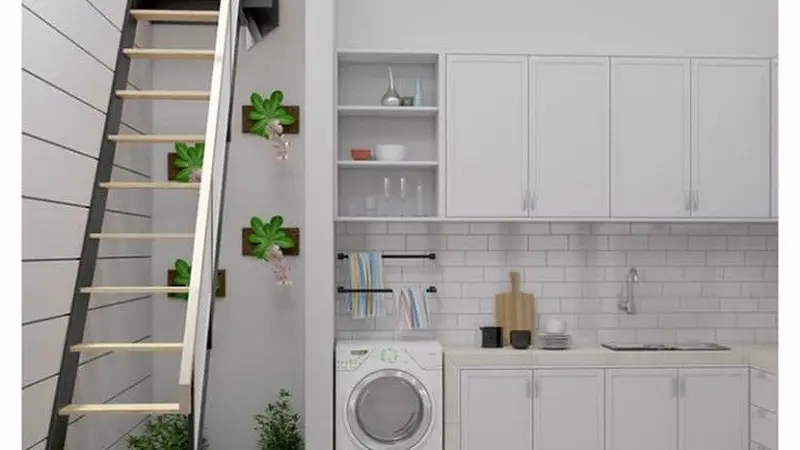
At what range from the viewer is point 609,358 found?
504 cm

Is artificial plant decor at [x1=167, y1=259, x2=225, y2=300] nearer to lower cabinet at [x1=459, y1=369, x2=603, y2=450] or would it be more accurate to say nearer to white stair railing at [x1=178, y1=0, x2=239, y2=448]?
white stair railing at [x1=178, y1=0, x2=239, y2=448]

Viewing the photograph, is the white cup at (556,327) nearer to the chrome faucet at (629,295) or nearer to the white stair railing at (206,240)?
the chrome faucet at (629,295)

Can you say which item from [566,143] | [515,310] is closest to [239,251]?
[515,310]

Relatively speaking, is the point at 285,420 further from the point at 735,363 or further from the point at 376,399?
the point at 735,363

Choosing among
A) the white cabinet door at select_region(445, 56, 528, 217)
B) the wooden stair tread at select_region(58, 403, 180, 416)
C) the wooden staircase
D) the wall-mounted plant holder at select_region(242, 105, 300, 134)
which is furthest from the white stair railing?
the white cabinet door at select_region(445, 56, 528, 217)

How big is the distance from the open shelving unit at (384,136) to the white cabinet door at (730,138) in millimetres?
1778

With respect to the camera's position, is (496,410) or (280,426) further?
(280,426)

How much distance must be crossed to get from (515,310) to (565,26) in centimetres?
204

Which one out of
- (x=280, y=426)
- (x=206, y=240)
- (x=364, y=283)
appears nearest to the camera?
(x=206, y=240)

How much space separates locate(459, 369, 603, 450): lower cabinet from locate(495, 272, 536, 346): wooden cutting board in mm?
473

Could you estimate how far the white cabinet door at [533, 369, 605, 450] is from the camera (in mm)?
5016

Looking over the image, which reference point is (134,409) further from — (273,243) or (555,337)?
(555,337)

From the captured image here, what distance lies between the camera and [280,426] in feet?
16.8

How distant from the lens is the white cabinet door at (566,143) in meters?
5.21
